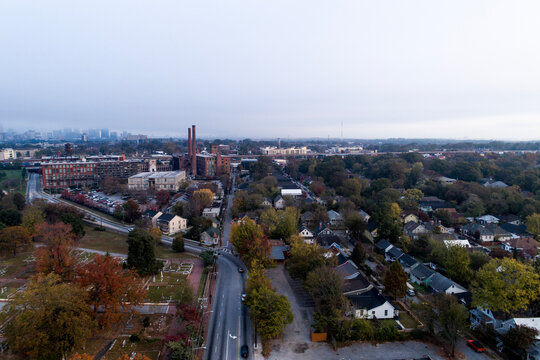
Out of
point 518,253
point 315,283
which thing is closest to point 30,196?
point 315,283

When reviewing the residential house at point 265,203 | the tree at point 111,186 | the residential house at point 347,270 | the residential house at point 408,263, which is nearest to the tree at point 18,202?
the tree at point 111,186

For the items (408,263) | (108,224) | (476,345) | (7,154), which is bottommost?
(476,345)

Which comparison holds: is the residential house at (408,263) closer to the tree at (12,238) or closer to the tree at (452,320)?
the tree at (452,320)

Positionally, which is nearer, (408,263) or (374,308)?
(374,308)

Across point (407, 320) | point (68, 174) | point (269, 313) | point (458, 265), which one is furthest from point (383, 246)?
point (68, 174)

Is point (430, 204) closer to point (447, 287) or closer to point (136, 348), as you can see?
point (447, 287)

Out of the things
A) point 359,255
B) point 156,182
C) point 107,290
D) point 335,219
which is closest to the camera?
point 107,290

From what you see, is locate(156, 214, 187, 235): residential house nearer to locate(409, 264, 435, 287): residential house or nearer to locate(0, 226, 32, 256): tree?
locate(0, 226, 32, 256): tree
